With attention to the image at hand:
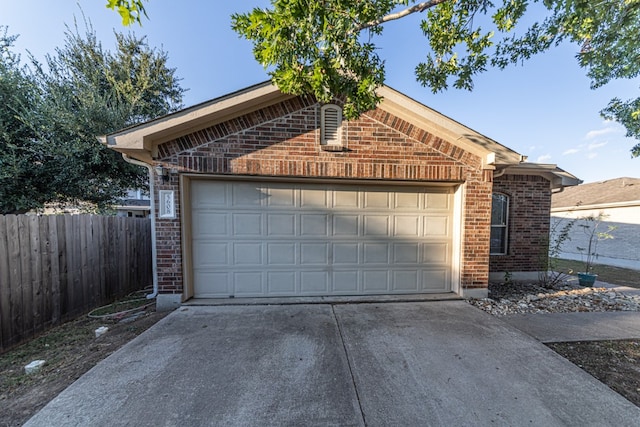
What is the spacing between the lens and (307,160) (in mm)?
4707

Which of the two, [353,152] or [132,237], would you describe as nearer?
[353,152]

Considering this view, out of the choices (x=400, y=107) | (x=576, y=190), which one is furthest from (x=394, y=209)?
(x=576, y=190)

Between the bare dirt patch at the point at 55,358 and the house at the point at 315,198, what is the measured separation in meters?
0.81

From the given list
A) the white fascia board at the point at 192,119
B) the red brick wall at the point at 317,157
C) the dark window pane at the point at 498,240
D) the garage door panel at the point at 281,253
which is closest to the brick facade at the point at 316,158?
the red brick wall at the point at 317,157

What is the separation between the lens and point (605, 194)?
1382 centimetres

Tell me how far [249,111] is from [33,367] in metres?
4.62

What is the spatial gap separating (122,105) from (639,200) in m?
21.0

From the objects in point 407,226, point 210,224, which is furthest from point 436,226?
point 210,224

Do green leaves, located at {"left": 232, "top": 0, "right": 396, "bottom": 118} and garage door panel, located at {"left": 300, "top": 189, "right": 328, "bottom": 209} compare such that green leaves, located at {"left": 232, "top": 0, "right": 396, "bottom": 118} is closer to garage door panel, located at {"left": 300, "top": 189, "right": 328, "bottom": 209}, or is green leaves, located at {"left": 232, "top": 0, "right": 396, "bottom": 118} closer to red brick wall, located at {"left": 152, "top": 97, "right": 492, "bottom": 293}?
red brick wall, located at {"left": 152, "top": 97, "right": 492, "bottom": 293}

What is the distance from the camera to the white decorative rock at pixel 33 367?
2885 mm

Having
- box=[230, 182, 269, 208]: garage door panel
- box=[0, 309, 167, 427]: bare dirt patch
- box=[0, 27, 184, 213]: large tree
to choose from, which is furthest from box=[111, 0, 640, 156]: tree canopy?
box=[0, 27, 184, 213]: large tree

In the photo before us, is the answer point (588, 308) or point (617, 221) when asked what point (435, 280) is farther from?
point (617, 221)

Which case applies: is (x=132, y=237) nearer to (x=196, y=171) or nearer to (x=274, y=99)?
(x=196, y=171)

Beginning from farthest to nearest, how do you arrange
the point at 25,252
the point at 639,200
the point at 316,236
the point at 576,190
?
1. the point at 576,190
2. the point at 639,200
3. the point at 316,236
4. the point at 25,252
